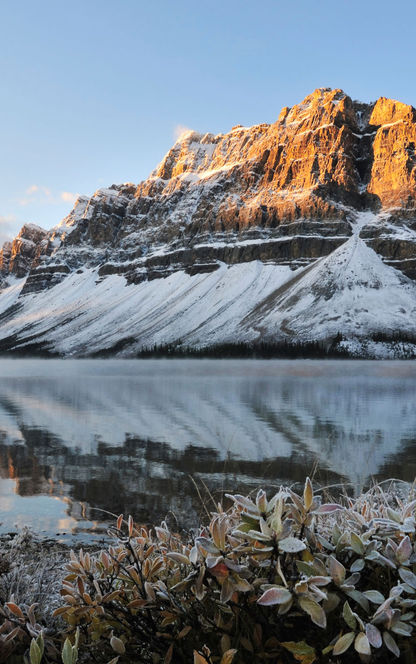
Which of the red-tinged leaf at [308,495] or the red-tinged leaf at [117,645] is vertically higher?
the red-tinged leaf at [308,495]

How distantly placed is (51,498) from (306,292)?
178 meters

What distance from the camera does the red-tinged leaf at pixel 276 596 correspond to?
6.54ft

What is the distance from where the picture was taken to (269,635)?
238 cm

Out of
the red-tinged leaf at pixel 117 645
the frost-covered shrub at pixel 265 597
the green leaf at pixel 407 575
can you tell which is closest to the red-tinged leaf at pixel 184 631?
the frost-covered shrub at pixel 265 597

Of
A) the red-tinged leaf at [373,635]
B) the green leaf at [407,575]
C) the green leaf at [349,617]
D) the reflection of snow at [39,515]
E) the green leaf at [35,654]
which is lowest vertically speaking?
the reflection of snow at [39,515]

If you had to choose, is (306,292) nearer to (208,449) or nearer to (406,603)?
(208,449)

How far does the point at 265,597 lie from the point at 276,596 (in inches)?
2.1

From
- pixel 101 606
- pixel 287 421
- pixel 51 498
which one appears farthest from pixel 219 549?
pixel 287 421

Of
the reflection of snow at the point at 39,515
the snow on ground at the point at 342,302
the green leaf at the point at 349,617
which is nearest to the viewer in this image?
the green leaf at the point at 349,617

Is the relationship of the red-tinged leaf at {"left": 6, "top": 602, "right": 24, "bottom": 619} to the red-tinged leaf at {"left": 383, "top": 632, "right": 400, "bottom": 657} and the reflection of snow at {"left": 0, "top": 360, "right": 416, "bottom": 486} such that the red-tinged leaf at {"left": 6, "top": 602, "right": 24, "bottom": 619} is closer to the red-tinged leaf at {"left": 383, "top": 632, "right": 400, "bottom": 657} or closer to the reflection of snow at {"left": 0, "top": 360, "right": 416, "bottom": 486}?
the red-tinged leaf at {"left": 383, "top": 632, "right": 400, "bottom": 657}

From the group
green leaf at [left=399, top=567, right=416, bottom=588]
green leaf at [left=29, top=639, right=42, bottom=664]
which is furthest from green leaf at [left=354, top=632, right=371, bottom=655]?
green leaf at [left=29, top=639, right=42, bottom=664]

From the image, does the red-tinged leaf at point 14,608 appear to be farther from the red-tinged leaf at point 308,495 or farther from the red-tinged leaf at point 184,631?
the red-tinged leaf at point 308,495

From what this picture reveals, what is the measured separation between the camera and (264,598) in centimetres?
200

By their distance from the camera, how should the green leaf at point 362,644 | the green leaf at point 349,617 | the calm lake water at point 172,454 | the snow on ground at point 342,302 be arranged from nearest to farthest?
1. the green leaf at point 362,644
2. the green leaf at point 349,617
3. the calm lake water at point 172,454
4. the snow on ground at point 342,302
